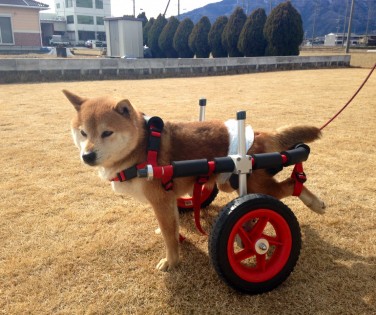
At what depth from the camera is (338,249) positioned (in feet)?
10.2

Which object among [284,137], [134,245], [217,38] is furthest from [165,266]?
[217,38]

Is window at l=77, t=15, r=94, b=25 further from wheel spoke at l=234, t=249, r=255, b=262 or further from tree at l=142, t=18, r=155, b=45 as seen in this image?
wheel spoke at l=234, t=249, r=255, b=262

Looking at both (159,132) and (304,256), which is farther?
(304,256)

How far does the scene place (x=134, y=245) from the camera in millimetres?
3281

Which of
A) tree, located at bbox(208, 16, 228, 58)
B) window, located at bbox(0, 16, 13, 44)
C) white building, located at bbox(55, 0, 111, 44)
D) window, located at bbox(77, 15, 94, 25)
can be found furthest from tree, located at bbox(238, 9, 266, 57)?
window, located at bbox(77, 15, 94, 25)

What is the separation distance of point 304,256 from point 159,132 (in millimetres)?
1726

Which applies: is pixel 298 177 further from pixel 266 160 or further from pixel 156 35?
pixel 156 35

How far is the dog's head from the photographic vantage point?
2654 mm

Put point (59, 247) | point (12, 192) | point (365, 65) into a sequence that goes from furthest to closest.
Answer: point (365, 65) → point (12, 192) → point (59, 247)

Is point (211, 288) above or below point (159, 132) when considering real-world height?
below

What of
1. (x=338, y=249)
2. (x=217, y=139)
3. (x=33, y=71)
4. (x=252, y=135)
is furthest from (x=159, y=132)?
(x=33, y=71)

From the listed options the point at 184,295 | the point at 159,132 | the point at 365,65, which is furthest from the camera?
the point at 365,65

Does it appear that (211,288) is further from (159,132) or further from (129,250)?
(159,132)

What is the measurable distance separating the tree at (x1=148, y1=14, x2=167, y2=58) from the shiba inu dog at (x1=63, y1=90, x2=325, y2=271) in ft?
98.9
